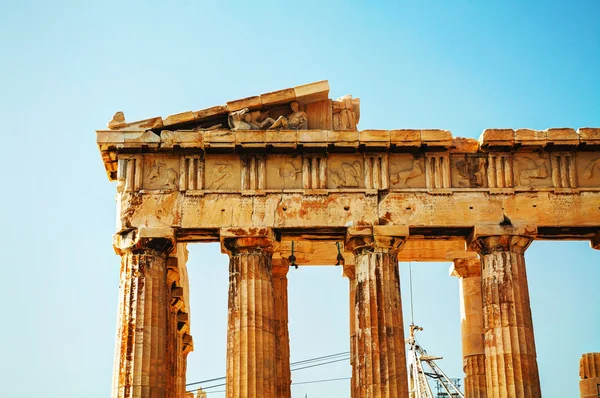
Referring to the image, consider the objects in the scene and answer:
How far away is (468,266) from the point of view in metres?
36.3

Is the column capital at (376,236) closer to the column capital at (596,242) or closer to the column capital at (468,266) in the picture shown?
the column capital at (596,242)

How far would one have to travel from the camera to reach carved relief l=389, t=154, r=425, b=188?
31.9 metres

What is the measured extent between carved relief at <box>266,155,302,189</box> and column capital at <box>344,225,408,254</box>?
1829 millimetres

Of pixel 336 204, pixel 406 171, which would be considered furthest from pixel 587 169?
pixel 336 204

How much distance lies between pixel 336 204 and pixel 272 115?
9.33ft

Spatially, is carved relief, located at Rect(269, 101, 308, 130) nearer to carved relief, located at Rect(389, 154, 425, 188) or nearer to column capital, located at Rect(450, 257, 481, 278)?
carved relief, located at Rect(389, 154, 425, 188)

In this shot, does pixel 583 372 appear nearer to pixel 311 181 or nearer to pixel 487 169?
pixel 487 169

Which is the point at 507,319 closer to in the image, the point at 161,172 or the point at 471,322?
the point at 471,322

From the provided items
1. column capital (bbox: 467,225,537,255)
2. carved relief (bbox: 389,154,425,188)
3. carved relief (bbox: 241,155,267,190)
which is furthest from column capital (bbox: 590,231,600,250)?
carved relief (bbox: 241,155,267,190)

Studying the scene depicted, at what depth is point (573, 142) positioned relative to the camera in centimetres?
3197

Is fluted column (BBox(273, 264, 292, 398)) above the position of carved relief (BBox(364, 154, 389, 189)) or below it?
below

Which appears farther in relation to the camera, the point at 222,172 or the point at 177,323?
the point at 177,323

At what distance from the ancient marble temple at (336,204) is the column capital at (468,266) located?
13.6 ft

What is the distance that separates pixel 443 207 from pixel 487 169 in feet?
5.14
